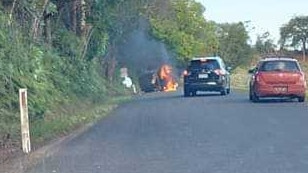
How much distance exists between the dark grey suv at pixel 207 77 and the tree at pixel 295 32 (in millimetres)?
51232

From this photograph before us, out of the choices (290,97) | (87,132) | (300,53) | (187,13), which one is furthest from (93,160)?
(300,53)

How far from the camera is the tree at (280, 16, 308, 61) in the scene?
90.4 m

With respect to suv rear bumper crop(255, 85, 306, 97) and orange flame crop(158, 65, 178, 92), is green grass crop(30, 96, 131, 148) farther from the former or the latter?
orange flame crop(158, 65, 178, 92)

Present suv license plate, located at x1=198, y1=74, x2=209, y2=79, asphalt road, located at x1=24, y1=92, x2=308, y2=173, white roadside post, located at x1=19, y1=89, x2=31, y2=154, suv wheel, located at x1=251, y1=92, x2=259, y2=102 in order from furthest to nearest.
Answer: suv license plate, located at x1=198, y1=74, x2=209, y2=79, suv wheel, located at x1=251, y1=92, x2=259, y2=102, white roadside post, located at x1=19, y1=89, x2=31, y2=154, asphalt road, located at x1=24, y1=92, x2=308, y2=173

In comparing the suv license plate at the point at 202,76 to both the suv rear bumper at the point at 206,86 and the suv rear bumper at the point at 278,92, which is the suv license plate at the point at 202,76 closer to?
the suv rear bumper at the point at 206,86

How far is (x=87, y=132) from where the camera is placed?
18.8 metres

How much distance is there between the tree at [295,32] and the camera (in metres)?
90.4

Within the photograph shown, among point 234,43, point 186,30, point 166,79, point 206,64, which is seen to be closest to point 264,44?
point 234,43

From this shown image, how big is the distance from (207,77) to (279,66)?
9.09 meters

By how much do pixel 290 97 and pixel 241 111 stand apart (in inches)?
232

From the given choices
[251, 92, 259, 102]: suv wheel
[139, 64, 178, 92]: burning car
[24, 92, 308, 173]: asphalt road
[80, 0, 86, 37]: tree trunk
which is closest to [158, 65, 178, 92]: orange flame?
[139, 64, 178, 92]: burning car

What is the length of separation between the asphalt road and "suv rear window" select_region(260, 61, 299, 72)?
19.6 feet

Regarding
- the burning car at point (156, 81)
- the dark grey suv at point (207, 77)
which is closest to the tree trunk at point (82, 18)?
the dark grey suv at point (207, 77)

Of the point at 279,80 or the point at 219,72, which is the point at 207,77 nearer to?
the point at 219,72
